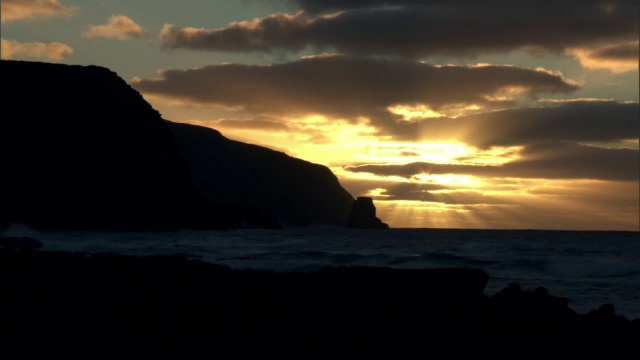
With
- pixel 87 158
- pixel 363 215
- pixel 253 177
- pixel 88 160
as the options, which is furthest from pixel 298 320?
pixel 363 215

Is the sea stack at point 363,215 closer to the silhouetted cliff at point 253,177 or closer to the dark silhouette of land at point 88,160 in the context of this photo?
the silhouetted cliff at point 253,177

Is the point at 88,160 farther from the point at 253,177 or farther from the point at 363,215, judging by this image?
the point at 363,215

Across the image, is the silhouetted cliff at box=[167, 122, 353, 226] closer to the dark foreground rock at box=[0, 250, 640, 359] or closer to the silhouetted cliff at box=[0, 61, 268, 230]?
the silhouetted cliff at box=[0, 61, 268, 230]

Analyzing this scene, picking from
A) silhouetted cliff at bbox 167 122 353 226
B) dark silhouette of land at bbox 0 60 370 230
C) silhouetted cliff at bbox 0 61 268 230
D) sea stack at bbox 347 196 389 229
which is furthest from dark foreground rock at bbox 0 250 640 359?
sea stack at bbox 347 196 389 229

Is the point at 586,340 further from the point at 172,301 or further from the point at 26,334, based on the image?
the point at 26,334

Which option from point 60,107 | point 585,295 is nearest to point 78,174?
point 60,107

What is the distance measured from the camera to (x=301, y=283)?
1800 cm

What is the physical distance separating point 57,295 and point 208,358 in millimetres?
5526

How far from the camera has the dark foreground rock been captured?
44.0 ft

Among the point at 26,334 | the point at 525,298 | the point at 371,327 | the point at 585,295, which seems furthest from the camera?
the point at 585,295

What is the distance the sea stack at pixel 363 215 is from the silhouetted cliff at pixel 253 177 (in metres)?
11.1

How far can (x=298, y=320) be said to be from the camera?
15.1 m

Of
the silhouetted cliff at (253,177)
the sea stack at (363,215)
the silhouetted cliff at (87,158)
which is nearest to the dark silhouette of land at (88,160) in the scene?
the silhouetted cliff at (87,158)

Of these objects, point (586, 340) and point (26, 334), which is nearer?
point (26, 334)
